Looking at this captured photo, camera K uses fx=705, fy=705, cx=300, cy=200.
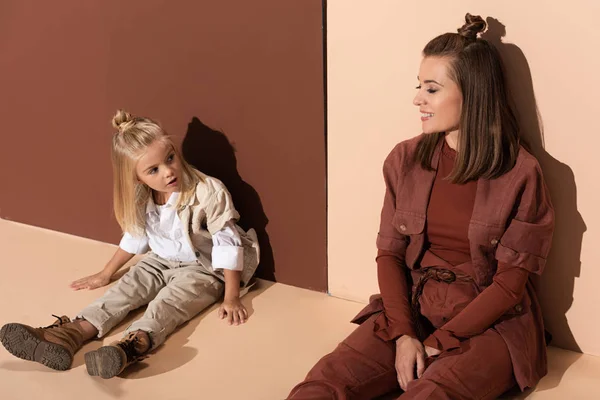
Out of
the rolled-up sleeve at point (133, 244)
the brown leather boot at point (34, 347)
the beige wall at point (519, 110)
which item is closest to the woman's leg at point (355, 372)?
the beige wall at point (519, 110)

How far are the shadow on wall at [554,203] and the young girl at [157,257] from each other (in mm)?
814

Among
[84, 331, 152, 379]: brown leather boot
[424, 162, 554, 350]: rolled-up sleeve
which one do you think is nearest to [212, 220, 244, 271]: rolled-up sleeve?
[84, 331, 152, 379]: brown leather boot

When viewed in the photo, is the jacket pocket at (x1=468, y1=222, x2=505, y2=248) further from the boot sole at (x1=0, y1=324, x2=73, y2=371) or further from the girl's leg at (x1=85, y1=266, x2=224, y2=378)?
the boot sole at (x1=0, y1=324, x2=73, y2=371)

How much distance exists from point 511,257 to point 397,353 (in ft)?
1.06

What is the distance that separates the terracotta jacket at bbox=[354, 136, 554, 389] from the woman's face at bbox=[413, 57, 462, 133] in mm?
110

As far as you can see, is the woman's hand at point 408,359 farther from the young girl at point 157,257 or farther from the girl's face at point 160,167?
the girl's face at point 160,167

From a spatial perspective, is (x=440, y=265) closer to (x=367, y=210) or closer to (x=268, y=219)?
(x=367, y=210)

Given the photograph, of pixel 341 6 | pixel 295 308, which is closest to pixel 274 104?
pixel 341 6

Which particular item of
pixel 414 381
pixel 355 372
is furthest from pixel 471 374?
pixel 355 372

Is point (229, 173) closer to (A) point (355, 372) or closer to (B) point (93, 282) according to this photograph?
(B) point (93, 282)

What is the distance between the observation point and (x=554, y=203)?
162 centimetres

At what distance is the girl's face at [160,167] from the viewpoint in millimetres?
1905

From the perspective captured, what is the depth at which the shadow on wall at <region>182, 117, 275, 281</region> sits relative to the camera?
6.85 feet

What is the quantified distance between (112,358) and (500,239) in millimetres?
939
